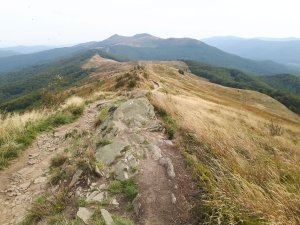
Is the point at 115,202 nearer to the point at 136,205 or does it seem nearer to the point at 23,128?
the point at 136,205

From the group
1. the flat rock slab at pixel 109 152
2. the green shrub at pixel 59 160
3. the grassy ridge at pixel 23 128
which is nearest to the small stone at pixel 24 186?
the green shrub at pixel 59 160

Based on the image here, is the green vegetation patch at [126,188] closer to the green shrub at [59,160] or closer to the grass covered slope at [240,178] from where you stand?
the grass covered slope at [240,178]

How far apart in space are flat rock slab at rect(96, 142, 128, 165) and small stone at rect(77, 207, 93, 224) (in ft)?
7.63

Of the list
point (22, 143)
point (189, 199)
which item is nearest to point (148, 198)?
point (189, 199)

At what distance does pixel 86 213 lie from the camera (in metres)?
6.81

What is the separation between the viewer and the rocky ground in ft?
22.2

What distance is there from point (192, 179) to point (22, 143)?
7369 mm

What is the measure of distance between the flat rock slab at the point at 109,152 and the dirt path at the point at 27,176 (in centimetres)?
174

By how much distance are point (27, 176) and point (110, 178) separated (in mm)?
3146

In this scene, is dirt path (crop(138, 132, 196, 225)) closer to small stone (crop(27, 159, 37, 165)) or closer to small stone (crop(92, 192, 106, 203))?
small stone (crop(92, 192, 106, 203))

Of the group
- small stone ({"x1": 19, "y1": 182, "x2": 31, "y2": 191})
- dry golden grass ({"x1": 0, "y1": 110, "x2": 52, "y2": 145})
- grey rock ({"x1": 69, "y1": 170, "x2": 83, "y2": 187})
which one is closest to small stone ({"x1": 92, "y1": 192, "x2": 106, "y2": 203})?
grey rock ({"x1": 69, "y1": 170, "x2": 83, "y2": 187})

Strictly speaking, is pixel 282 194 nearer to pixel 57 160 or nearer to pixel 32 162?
pixel 57 160

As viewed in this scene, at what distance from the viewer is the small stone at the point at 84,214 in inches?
258

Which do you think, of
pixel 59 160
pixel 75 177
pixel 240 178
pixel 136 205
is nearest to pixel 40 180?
pixel 59 160
